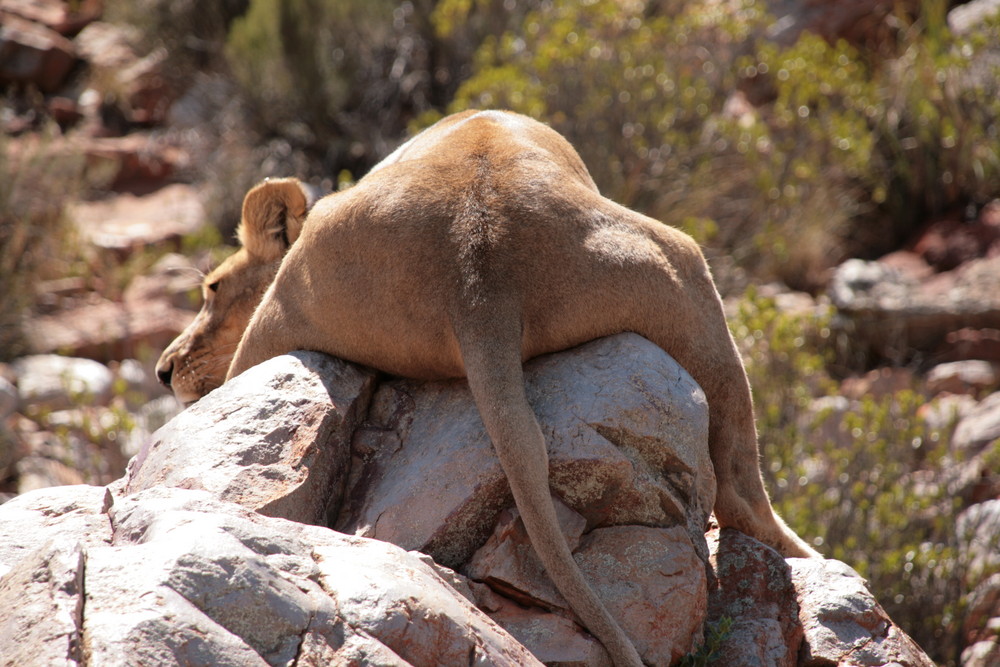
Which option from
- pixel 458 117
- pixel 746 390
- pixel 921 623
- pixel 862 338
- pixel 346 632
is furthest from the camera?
pixel 862 338

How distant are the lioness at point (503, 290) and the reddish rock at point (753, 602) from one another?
0.16m

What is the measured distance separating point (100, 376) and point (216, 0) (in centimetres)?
722

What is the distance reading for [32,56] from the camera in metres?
15.0

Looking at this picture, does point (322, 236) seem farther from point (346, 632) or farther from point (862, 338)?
point (862, 338)

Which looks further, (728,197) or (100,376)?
(728,197)

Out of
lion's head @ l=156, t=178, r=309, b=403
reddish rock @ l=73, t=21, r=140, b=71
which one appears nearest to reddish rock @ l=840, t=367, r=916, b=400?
lion's head @ l=156, t=178, r=309, b=403

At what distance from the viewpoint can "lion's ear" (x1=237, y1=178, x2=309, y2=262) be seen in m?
4.47

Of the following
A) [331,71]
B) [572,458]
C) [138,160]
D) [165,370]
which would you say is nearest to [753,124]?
[331,71]

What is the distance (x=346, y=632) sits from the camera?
2312 mm

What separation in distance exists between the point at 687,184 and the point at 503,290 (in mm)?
7641

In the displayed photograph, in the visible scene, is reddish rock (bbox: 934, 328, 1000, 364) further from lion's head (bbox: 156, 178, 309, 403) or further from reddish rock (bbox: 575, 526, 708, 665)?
reddish rock (bbox: 575, 526, 708, 665)

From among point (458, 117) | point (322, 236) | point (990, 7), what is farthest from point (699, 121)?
point (322, 236)

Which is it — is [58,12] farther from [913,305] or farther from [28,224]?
[913,305]

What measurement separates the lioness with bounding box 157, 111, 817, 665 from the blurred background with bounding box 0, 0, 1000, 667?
3053 millimetres
